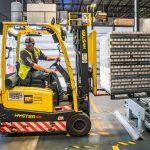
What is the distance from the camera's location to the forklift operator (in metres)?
5.77

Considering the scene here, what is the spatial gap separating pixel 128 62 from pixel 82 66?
107cm

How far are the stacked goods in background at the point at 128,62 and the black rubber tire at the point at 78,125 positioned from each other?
833 mm

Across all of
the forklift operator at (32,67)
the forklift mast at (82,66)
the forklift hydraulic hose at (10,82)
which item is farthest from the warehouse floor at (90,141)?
the forklift hydraulic hose at (10,82)

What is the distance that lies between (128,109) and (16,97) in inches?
113

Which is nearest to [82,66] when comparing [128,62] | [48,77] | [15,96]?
[48,77]

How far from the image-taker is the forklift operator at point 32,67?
5773mm

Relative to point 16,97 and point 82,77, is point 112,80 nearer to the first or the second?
point 82,77

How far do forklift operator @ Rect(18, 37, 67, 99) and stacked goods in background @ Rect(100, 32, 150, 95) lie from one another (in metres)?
1.17

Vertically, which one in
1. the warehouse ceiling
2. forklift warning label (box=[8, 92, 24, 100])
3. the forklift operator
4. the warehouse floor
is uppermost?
the warehouse ceiling

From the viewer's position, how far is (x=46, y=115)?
19.1 ft

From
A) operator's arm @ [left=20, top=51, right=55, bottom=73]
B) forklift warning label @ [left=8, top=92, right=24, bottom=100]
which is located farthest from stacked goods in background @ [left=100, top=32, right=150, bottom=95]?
forklift warning label @ [left=8, top=92, right=24, bottom=100]

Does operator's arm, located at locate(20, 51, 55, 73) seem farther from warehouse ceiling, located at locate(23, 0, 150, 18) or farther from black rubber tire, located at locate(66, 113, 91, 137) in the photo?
warehouse ceiling, located at locate(23, 0, 150, 18)

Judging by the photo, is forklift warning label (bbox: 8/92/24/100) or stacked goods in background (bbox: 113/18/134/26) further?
stacked goods in background (bbox: 113/18/134/26)

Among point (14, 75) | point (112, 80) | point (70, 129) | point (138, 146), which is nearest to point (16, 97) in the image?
point (14, 75)
